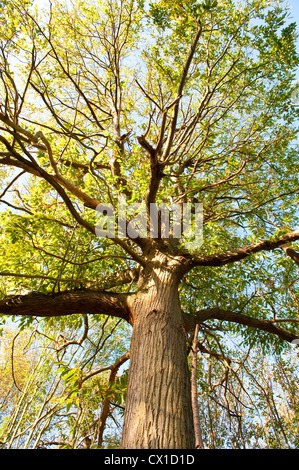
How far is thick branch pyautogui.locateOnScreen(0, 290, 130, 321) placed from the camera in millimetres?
2352

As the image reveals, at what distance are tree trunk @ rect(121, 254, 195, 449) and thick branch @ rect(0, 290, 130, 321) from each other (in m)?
0.20

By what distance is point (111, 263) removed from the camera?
3248mm

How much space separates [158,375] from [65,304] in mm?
1142

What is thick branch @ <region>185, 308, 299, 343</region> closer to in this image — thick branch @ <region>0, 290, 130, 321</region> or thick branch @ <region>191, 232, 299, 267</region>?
thick branch @ <region>191, 232, 299, 267</region>

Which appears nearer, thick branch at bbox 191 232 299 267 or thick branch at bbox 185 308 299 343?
thick branch at bbox 191 232 299 267

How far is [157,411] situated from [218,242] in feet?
5.53

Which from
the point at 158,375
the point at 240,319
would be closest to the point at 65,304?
the point at 158,375

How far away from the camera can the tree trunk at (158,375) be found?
4.73 ft

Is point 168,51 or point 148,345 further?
point 168,51

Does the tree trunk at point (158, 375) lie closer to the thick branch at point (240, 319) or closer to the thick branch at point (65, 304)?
the thick branch at point (65, 304)

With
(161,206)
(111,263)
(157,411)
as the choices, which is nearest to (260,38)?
(161,206)

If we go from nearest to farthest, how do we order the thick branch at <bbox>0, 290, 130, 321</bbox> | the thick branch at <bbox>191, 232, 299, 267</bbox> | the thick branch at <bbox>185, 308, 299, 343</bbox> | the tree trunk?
the tree trunk, the thick branch at <bbox>0, 290, 130, 321</bbox>, the thick branch at <bbox>191, 232, 299, 267</bbox>, the thick branch at <bbox>185, 308, 299, 343</bbox>

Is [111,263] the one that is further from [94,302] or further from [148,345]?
[148,345]
